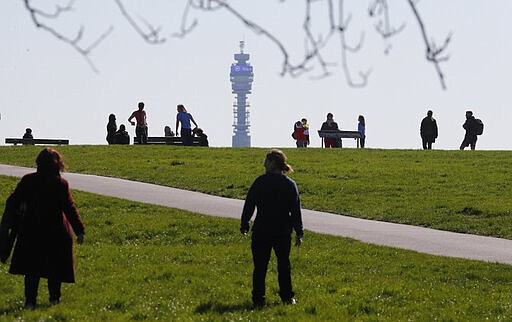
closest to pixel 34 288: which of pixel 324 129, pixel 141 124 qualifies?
pixel 141 124

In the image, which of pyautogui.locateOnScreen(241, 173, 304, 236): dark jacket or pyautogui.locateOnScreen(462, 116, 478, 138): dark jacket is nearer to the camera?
pyautogui.locateOnScreen(241, 173, 304, 236): dark jacket

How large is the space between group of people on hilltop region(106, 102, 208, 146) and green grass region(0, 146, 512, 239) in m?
1.20

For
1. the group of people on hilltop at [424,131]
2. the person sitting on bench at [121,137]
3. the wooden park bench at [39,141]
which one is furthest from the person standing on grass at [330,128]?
the wooden park bench at [39,141]

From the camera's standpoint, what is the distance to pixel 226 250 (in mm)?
16672

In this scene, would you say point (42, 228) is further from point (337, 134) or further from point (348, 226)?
point (337, 134)

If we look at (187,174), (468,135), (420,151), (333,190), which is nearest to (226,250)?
(333,190)

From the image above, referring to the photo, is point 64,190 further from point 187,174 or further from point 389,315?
point 187,174

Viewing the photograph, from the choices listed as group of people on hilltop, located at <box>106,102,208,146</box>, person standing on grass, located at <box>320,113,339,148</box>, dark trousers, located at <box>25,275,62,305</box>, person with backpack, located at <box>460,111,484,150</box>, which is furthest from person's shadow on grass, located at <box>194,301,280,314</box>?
person standing on grass, located at <box>320,113,339,148</box>

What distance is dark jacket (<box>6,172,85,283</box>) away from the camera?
10688 millimetres

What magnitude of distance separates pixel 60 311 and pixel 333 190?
16.0 m

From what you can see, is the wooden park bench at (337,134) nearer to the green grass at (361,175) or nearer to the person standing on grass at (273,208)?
the green grass at (361,175)

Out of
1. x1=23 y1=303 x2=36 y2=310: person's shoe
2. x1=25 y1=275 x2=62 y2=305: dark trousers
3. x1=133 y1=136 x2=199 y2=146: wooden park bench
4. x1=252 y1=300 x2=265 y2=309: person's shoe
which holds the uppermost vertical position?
x1=133 y1=136 x2=199 y2=146: wooden park bench

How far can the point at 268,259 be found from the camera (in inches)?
457

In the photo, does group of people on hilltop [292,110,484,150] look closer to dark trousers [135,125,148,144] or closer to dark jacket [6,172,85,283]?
dark trousers [135,125,148,144]
